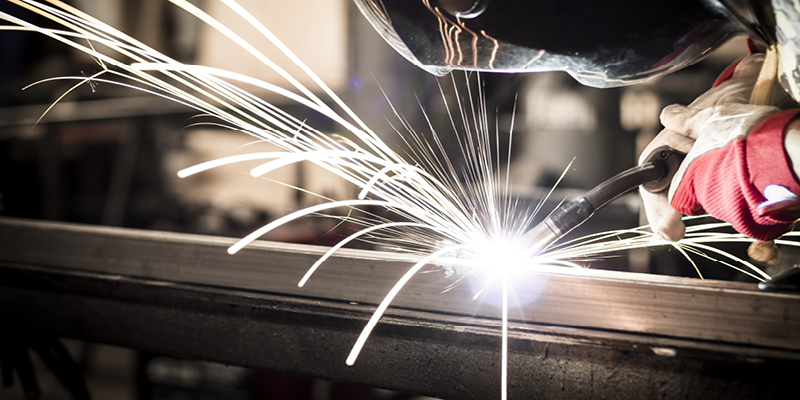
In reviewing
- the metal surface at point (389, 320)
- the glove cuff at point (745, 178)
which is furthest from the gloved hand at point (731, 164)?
the metal surface at point (389, 320)

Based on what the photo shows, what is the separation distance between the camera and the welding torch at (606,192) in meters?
0.56

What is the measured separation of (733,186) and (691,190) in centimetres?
6

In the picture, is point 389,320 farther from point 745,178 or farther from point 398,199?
point 745,178

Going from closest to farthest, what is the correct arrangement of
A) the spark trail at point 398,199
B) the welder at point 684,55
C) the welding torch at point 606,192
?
the welder at point 684,55
the welding torch at point 606,192
the spark trail at point 398,199

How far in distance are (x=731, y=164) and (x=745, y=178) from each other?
0.02 meters

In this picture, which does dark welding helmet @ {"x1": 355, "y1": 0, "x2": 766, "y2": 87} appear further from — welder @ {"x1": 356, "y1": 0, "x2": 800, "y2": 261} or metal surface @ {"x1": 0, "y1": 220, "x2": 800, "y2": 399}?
metal surface @ {"x1": 0, "y1": 220, "x2": 800, "y2": 399}

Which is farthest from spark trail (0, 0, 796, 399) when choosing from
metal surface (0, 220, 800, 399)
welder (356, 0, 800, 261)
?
welder (356, 0, 800, 261)

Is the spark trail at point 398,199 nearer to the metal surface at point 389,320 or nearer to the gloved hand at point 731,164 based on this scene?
the metal surface at point 389,320

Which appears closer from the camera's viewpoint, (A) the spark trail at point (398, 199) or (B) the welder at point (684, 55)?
(B) the welder at point (684, 55)

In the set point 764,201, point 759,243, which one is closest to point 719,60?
point 759,243

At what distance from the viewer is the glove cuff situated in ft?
1.49

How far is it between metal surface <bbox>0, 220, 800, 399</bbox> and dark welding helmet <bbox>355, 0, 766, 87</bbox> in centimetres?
30

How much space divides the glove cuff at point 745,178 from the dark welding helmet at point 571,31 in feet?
0.36

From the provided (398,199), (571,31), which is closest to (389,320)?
(398,199)
